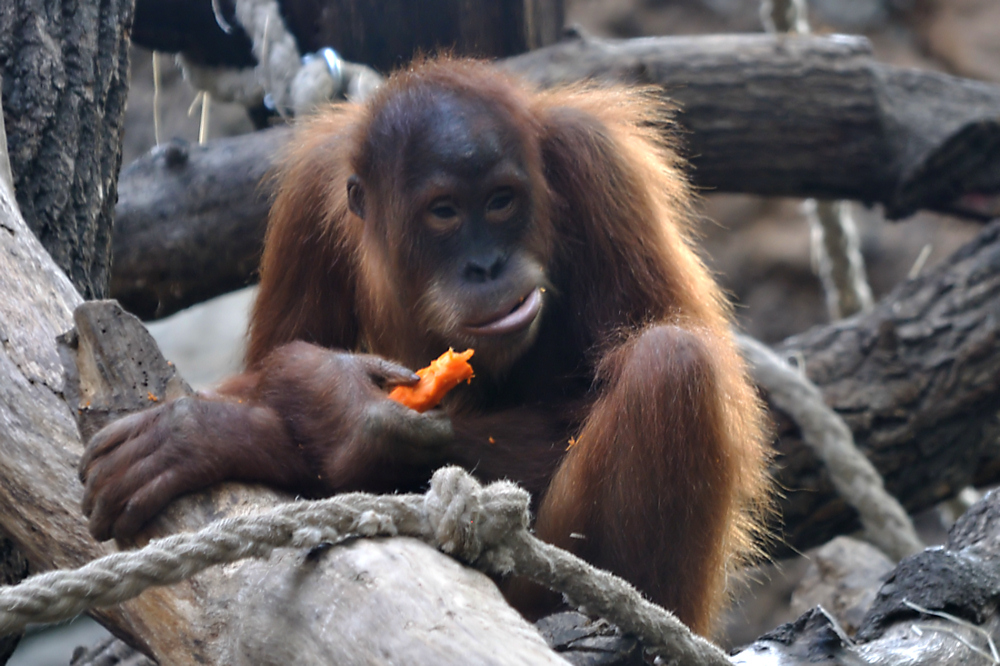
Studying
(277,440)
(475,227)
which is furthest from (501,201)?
(277,440)

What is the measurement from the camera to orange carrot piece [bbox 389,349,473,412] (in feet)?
6.82

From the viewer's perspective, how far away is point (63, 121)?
8.42ft

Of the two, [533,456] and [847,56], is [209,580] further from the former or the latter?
[847,56]

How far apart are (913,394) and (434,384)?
2.53m

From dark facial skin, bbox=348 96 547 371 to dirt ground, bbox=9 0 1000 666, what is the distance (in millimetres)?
6593

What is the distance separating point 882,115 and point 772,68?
21.8 inches

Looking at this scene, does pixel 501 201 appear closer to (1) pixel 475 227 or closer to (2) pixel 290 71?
(1) pixel 475 227

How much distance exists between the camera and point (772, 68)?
4.45 meters

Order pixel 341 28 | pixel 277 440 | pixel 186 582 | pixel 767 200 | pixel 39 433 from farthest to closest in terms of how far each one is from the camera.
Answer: pixel 767 200 < pixel 341 28 < pixel 277 440 < pixel 39 433 < pixel 186 582

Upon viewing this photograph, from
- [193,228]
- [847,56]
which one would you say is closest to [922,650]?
[193,228]

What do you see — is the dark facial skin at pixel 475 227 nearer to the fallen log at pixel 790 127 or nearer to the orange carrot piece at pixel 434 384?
the orange carrot piece at pixel 434 384

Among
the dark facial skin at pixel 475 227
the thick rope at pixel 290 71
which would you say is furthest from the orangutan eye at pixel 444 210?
the thick rope at pixel 290 71

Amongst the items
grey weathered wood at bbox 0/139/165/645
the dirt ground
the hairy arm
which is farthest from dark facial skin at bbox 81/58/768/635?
the dirt ground

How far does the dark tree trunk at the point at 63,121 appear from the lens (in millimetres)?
2523
